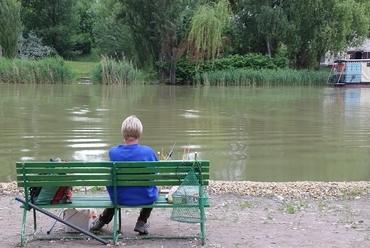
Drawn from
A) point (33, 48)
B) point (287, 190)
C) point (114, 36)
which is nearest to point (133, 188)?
point (287, 190)

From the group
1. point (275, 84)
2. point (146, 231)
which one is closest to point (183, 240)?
point (146, 231)

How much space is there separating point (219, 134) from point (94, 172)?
10.1 m

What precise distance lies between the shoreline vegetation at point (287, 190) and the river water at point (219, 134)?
0.75m

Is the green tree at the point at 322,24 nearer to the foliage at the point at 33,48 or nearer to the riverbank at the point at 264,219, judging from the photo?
the foliage at the point at 33,48

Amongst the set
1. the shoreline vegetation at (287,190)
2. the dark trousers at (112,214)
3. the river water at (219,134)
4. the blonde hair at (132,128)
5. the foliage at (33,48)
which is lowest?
the river water at (219,134)

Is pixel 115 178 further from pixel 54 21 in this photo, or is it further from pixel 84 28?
pixel 84 28

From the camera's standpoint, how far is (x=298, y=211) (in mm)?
6375

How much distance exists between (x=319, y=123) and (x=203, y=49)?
85.3 feet

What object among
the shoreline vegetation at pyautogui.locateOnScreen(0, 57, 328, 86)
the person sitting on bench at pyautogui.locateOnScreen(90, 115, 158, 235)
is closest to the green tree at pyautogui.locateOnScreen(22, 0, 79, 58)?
the shoreline vegetation at pyautogui.locateOnScreen(0, 57, 328, 86)

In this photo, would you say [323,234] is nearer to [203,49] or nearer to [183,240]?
[183,240]

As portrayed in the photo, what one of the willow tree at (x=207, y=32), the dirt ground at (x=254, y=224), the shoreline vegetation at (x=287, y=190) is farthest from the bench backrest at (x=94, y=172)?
the willow tree at (x=207, y=32)

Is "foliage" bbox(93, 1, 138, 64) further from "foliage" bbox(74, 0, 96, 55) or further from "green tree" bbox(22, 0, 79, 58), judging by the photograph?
"foliage" bbox(74, 0, 96, 55)

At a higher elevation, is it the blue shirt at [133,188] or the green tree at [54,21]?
the green tree at [54,21]

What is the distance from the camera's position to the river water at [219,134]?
10672 mm
